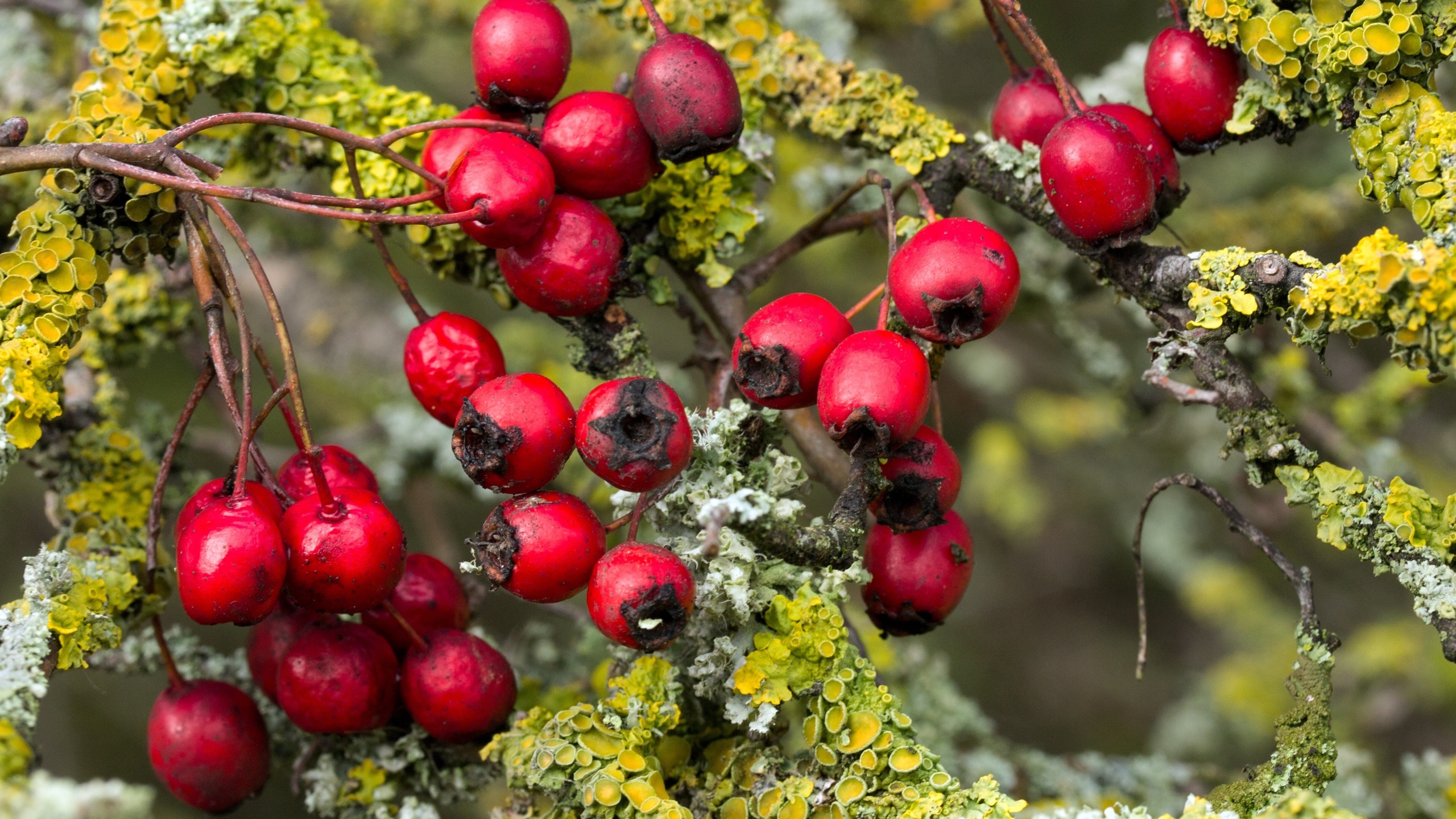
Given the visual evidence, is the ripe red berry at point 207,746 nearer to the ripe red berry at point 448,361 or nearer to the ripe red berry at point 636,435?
the ripe red berry at point 448,361

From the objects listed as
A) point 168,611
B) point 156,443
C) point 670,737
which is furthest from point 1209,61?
point 168,611

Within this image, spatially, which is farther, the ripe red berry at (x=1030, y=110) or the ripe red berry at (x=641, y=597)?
the ripe red berry at (x=1030, y=110)

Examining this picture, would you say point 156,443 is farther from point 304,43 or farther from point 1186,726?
point 1186,726

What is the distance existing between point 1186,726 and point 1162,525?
0.60m

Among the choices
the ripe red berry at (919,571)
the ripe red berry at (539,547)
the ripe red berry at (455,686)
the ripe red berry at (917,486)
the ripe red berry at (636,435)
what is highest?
the ripe red berry at (636,435)

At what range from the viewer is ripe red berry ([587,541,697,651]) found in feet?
3.49

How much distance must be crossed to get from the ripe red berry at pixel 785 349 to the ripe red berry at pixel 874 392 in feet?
0.10

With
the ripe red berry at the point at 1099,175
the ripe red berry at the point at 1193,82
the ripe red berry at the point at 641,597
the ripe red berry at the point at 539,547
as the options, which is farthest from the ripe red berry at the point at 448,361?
the ripe red berry at the point at 1193,82

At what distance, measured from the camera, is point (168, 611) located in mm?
3387

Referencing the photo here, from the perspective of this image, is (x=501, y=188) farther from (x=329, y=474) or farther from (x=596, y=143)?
(x=329, y=474)

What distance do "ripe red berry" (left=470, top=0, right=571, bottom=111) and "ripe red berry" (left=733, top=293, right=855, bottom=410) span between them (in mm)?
404

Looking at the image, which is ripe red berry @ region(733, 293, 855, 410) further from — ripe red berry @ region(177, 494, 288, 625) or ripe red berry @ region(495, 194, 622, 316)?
ripe red berry @ region(177, 494, 288, 625)

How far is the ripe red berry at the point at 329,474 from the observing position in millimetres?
1267

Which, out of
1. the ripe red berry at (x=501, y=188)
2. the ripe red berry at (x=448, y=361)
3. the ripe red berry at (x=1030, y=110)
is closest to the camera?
the ripe red berry at (x=501, y=188)
